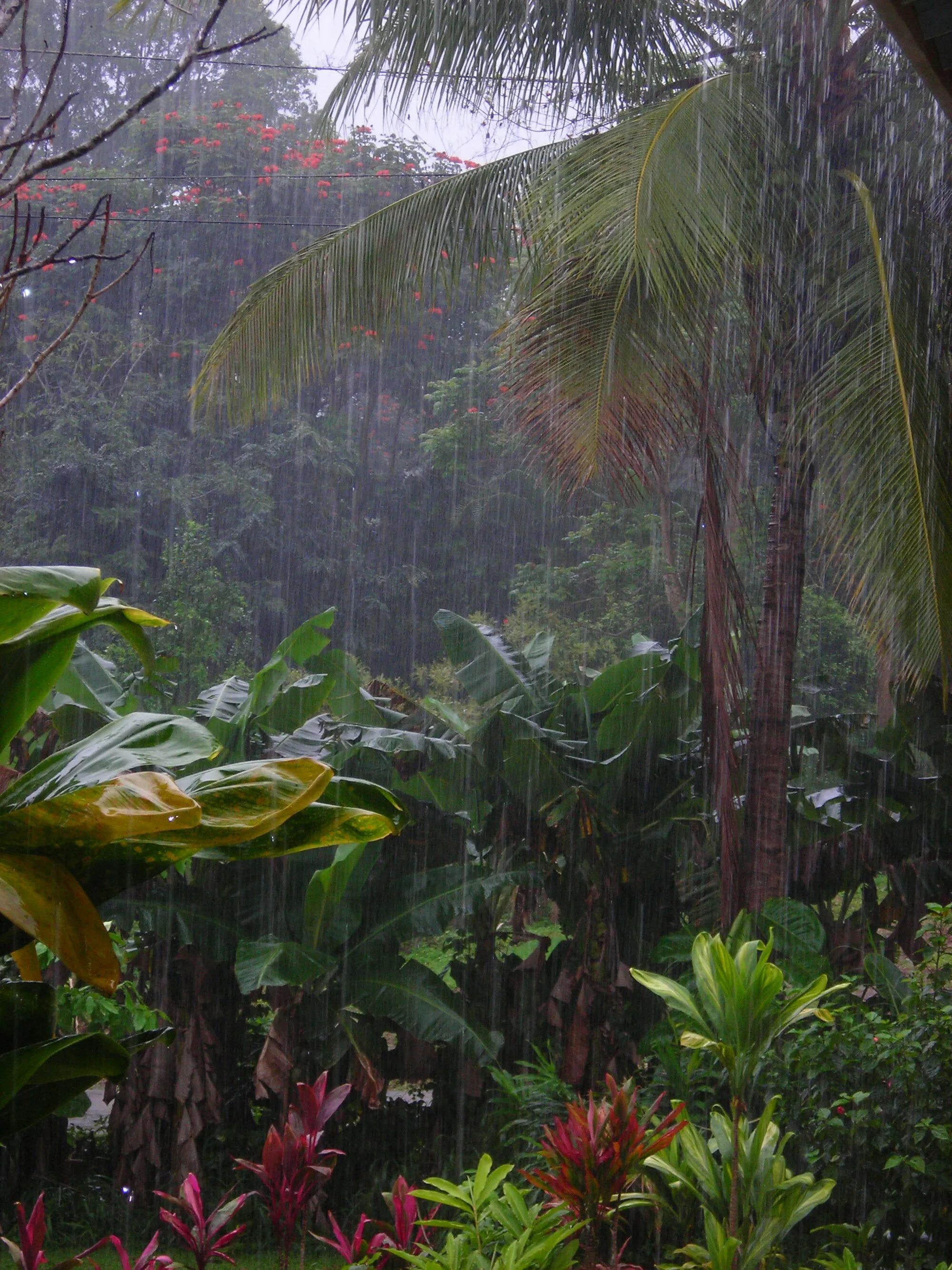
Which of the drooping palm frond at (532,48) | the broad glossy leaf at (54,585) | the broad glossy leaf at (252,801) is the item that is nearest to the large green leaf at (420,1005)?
the broad glossy leaf at (252,801)

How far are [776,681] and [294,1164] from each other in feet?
10.7

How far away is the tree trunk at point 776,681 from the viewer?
497 cm

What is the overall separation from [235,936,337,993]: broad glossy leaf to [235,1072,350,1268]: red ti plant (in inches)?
67.6

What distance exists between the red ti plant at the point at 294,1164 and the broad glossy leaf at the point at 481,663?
3095 millimetres

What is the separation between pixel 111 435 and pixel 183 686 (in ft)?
10.5

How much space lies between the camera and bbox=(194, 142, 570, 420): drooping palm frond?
541 cm

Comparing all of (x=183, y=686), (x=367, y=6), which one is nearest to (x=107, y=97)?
(x=183, y=686)

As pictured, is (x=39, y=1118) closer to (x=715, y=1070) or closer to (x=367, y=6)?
(x=715, y=1070)

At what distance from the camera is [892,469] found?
Result: 3936 mm

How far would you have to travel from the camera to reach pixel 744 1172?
8.66 ft

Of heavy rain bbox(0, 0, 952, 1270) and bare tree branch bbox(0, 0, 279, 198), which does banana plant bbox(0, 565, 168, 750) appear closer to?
heavy rain bbox(0, 0, 952, 1270)

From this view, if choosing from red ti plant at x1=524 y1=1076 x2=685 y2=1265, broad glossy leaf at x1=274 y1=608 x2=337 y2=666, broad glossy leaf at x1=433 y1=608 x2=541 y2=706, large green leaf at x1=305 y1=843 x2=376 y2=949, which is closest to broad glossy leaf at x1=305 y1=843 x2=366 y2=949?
large green leaf at x1=305 y1=843 x2=376 y2=949

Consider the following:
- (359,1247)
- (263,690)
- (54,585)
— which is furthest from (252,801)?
(263,690)

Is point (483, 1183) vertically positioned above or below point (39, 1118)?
below
